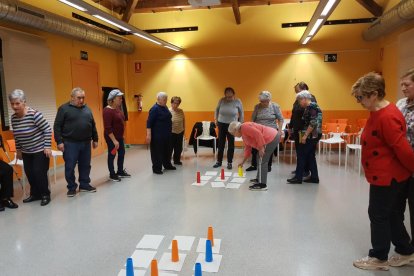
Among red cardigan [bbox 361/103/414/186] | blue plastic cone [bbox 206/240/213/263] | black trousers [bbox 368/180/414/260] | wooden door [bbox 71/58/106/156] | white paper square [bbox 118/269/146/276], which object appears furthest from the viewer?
wooden door [bbox 71/58/106/156]

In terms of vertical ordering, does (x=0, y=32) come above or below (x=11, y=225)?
above

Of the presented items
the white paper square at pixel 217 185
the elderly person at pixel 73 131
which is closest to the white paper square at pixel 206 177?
the white paper square at pixel 217 185

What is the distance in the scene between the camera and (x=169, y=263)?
8.68 ft

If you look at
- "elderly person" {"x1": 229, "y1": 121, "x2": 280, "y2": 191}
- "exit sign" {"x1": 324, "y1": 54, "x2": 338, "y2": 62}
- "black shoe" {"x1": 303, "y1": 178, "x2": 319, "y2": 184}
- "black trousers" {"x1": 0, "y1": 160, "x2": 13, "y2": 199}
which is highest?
"exit sign" {"x1": 324, "y1": 54, "x2": 338, "y2": 62}

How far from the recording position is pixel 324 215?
366cm

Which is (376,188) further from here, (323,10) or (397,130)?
(323,10)

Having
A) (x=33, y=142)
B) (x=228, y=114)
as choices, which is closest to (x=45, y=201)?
(x=33, y=142)

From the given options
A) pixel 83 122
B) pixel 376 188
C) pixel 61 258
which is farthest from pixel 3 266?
pixel 376 188

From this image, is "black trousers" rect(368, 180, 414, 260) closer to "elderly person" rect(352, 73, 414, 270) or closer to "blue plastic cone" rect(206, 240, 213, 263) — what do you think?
"elderly person" rect(352, 73, 414, 270)

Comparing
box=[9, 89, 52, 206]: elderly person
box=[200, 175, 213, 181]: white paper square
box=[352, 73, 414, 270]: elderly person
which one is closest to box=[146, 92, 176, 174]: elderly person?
box=[200, 175, 213, 181]: white paper square

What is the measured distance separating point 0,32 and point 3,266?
395 cm

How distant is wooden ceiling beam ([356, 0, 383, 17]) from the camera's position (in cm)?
729

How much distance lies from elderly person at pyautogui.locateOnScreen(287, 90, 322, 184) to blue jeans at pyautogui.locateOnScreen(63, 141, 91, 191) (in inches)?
120

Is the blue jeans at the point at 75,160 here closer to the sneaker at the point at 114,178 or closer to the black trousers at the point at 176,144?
the sneaker at the point at 114,178
